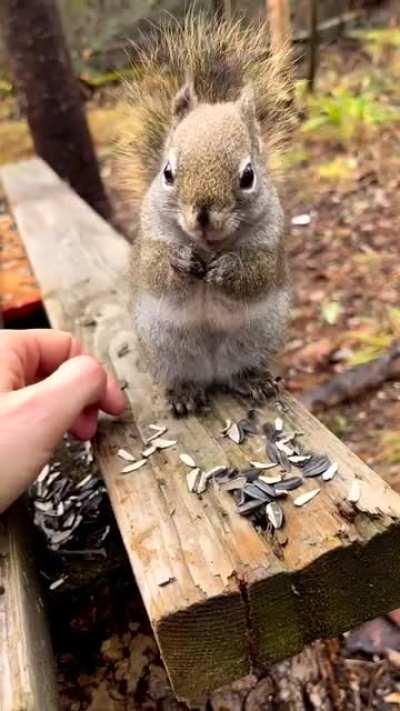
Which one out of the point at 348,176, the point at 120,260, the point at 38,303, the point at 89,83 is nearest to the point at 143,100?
the point at 120,260

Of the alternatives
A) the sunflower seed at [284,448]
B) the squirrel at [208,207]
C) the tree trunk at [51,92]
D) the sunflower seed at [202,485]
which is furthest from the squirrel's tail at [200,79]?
the tree trunk at [51,92]

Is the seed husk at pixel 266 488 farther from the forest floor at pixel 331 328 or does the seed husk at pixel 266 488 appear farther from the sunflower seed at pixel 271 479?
the forest floor at pixel 331 328

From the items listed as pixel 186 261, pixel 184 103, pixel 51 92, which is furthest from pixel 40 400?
pixel 51 92

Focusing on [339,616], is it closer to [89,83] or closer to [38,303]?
[38,303]

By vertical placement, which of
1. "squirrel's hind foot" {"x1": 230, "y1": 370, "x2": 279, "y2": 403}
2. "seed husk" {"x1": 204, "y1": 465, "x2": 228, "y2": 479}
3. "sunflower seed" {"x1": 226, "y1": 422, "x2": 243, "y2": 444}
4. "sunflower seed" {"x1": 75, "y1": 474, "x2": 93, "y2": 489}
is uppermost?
"seed husk" {"x1": 204, "y1": 465, "x2": 228, "y2": 479}

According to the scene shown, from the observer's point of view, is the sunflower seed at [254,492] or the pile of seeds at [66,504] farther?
the pile of seeds at [66,504]

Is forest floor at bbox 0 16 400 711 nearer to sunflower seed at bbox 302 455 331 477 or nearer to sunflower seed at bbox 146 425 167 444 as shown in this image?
sunflower seed at bbox 146 425 167 444

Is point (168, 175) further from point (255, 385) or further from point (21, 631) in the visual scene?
point (21, 631)

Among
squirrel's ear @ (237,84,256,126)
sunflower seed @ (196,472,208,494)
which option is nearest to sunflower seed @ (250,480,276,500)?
sunflower seed @ (196,472,208,494)

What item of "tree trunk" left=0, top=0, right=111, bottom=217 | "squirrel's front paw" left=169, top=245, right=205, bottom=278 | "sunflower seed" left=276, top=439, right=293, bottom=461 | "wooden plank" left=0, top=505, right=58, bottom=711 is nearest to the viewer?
"wooden plank" left=0, top=505, right=58, bottom=711
